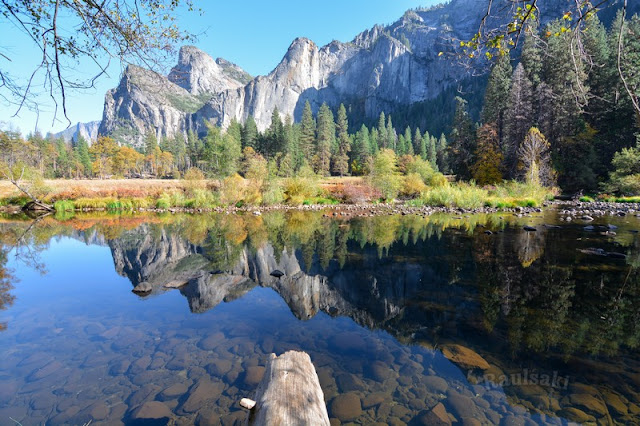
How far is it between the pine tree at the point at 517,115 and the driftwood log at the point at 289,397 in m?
39.4

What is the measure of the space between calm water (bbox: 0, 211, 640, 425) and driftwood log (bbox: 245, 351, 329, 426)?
794 mm

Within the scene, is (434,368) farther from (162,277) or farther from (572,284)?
(162,277)

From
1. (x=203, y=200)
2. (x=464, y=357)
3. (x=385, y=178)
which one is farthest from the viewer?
(x=385, y=178)

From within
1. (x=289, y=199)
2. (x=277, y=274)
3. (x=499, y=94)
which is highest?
(x=499, y=94)

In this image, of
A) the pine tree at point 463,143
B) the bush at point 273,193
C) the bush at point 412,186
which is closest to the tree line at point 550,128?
the pine tree at point 463,143

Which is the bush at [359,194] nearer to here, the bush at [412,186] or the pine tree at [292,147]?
the bush at [412,186]

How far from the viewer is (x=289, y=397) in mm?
2967

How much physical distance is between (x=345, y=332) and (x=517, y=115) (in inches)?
1574

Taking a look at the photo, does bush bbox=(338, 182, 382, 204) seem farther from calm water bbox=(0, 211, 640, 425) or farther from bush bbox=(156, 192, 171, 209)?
calm water bbox=(0, 211, 640, 425)

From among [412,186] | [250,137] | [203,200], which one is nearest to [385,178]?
[412,186]

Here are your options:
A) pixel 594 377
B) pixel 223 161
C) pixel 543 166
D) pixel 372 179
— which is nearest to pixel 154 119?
pixel 223 161

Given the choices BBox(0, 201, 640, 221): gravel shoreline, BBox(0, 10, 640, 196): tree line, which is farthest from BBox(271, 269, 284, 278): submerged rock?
BBox(0, 10, 640, 196): tree line

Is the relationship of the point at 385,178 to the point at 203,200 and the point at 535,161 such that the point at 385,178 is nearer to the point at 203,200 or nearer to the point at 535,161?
the point at 535,161

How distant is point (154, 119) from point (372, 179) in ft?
681
